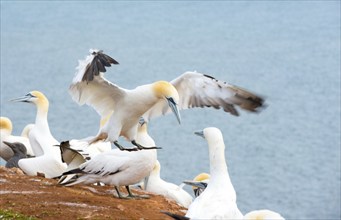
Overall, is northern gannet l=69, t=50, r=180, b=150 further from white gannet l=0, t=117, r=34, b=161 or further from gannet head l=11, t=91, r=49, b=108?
white gannet l=0, t=117, r=34, b=161

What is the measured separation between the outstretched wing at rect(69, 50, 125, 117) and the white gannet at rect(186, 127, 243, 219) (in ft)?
3.68

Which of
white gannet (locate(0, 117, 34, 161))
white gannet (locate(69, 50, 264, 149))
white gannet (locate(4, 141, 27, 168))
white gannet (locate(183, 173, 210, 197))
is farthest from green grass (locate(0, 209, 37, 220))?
white gannet (locate(0, 117, 34, 161))

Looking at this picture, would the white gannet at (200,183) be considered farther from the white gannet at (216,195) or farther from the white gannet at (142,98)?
the white gannet at (216,195)

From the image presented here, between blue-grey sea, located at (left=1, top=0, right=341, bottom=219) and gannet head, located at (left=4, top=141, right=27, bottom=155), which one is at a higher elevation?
gannet head, located at (left=4, top=141, right=27, bottom=155)

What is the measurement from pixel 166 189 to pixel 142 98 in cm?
117

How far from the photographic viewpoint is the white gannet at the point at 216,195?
4727 mm

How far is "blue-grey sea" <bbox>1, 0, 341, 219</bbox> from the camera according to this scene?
15688mm

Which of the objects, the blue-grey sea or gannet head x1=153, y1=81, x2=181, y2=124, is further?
the blue-grey sea

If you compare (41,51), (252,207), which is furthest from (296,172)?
(41,51)

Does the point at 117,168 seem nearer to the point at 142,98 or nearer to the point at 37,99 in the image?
the point at 142,98

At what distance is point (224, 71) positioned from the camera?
862 inches

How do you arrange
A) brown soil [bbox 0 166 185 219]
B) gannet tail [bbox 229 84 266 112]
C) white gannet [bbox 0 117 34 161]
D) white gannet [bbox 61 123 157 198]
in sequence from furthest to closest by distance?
white gannet [bbox 0 117 34 161] < gannet tail [bbox 229 84 266 112] < white gannet [bbox 61 123 157 198] < brown soil [bbox 0 166 185 219]

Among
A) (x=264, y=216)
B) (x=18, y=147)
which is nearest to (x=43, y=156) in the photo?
(x=18, y=147)

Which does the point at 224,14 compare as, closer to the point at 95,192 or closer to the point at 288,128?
the point at 288,128
